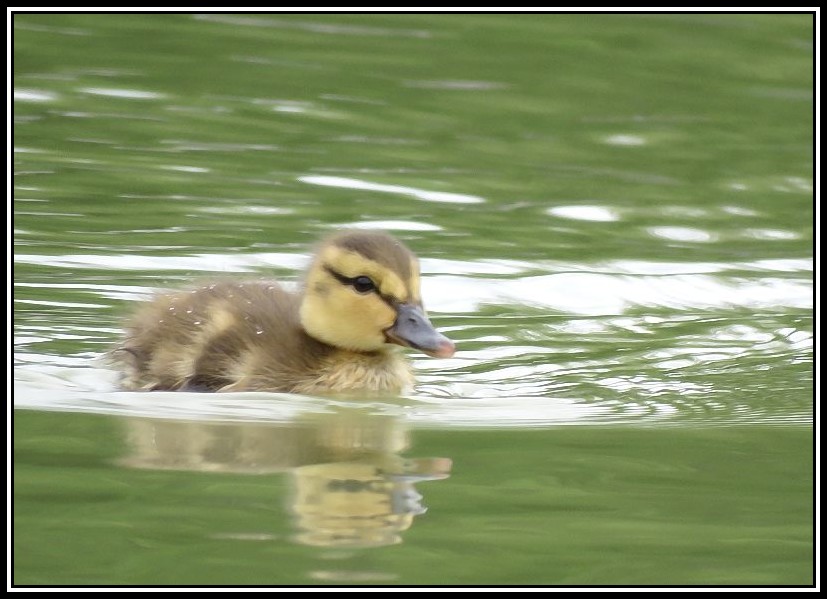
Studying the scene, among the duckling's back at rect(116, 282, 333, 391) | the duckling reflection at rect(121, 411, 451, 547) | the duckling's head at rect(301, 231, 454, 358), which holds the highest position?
the duckling's head at rect(301, 231, 454, 358)

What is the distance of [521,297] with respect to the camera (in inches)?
270

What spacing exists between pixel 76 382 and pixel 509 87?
5015 mm

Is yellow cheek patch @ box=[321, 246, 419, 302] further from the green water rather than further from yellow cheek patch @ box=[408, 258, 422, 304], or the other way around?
the green water

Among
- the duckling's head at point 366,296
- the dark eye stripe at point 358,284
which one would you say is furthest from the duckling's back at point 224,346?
the dark eye stripe at point 358,284

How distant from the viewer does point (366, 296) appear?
17.8 feet

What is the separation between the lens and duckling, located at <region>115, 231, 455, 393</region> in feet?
17.8

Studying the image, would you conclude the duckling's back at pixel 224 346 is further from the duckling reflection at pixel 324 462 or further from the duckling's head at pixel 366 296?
the duckling reflection at pixel 324 462

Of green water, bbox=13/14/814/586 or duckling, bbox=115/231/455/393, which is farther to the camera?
duckling, bbox=115/231/455/393

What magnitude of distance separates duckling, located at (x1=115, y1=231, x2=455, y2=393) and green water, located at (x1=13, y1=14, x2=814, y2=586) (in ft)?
0.46

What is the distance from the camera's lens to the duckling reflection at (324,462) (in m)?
3.94

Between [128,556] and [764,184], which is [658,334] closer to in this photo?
[764,184]

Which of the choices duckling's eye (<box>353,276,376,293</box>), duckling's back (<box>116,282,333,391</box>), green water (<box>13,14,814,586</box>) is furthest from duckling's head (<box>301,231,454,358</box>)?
green water (<box>13,14,814,586</box>)
